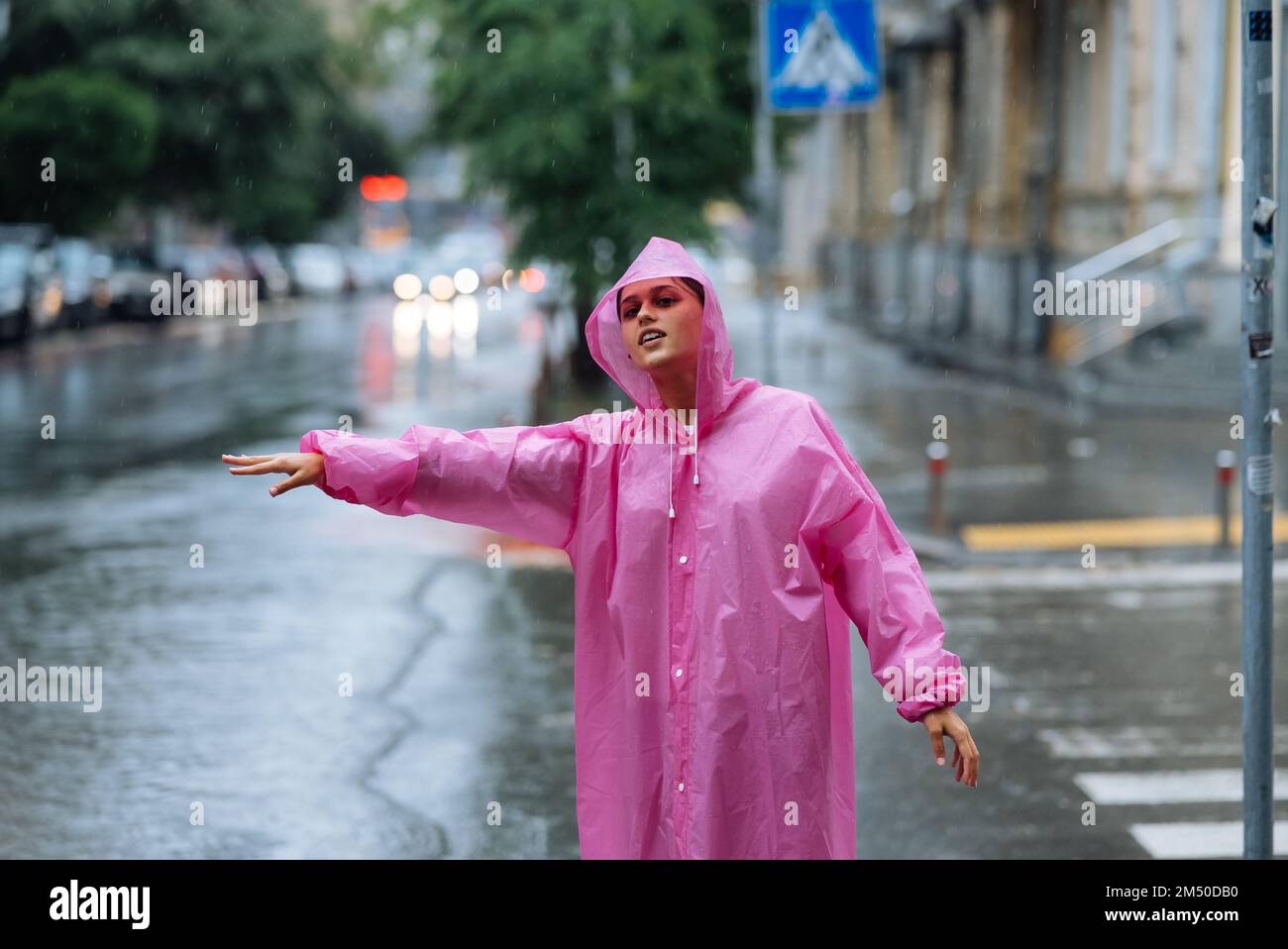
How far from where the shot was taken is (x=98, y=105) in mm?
36406

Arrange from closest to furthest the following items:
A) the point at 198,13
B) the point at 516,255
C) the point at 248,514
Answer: the point at 248,514 → the point at 516,255 → the point at 198,13

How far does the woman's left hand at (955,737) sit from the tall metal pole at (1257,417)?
1415mm

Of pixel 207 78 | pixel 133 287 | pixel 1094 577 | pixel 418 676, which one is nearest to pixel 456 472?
pixel 418 676

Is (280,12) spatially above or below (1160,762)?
above

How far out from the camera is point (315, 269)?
2571 inches

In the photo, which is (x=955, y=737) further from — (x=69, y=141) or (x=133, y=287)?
(x=133, y=287)

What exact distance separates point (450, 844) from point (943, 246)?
29597 mm

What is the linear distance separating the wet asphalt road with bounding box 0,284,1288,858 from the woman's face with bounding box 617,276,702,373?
304 cm

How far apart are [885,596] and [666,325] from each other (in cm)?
73

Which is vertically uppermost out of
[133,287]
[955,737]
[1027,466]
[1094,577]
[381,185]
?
[381,185]

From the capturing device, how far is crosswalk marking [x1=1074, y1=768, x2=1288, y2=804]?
23.2ft

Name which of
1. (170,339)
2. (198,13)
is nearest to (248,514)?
(170,339)
